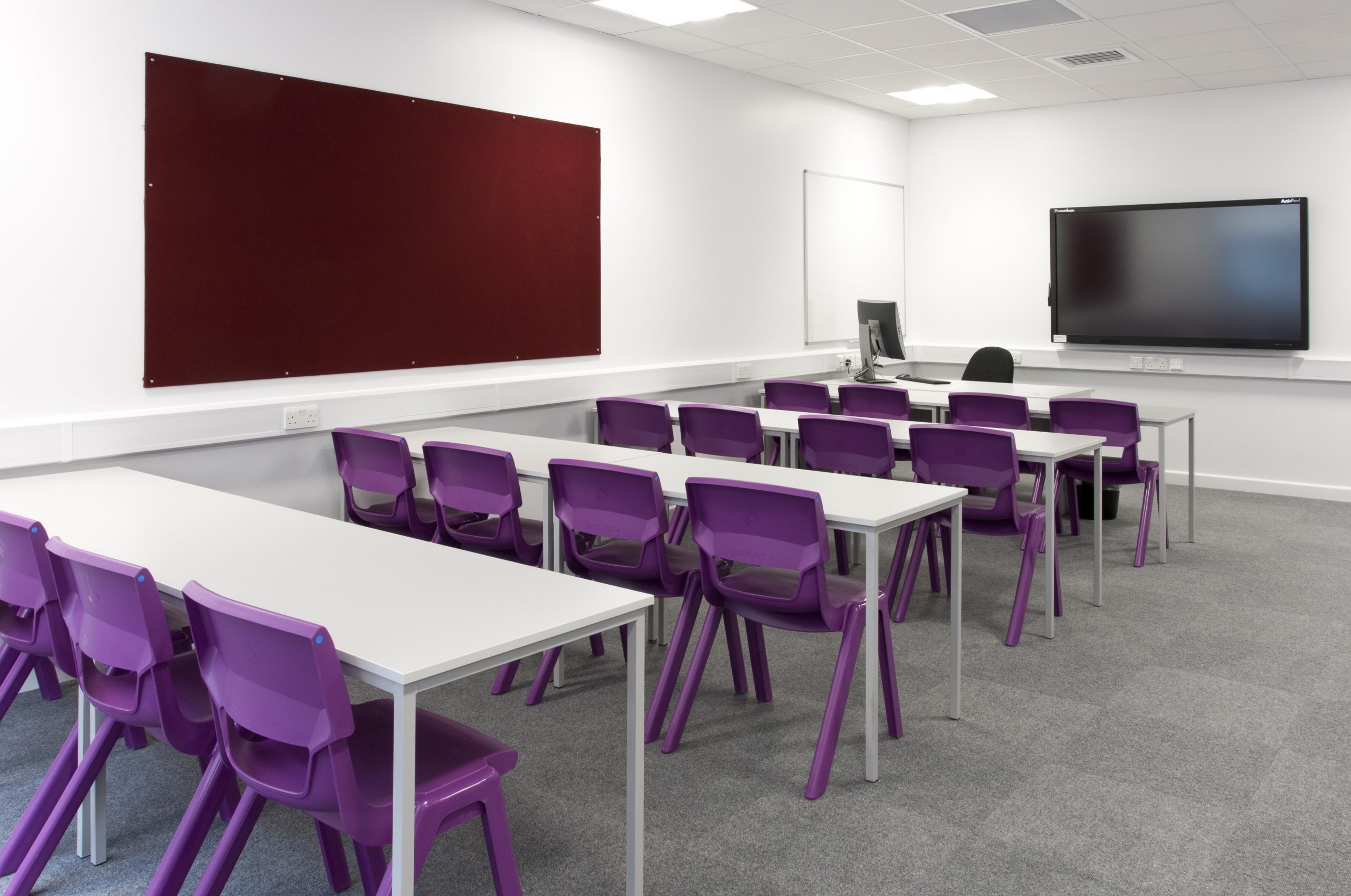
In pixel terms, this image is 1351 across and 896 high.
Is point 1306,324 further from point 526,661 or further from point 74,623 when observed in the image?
point 74,623

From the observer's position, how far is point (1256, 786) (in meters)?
2.85

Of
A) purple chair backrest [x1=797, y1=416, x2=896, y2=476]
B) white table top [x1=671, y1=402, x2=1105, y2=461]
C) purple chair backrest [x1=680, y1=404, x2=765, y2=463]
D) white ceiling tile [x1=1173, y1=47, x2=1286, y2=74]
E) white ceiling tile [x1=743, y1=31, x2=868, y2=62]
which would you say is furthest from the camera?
white ceiling tile [x1=1173, y1=47, x2=1286, y2=74]

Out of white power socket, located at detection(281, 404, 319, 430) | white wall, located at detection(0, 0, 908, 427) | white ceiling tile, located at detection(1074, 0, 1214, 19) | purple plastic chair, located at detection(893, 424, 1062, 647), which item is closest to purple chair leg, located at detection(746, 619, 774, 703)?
purple plastic chair, located at detection(893, 424, 1062, 647)

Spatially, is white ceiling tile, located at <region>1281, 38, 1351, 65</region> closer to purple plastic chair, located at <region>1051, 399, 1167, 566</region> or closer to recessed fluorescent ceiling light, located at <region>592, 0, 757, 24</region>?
purple plastic chair, located at <region>1051, 399, 1167, 566</region>

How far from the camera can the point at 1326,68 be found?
21.2 feet

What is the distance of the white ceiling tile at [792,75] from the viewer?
6.58m

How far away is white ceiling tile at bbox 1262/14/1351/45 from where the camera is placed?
542 cm

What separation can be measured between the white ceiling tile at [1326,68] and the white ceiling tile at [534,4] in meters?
4.60

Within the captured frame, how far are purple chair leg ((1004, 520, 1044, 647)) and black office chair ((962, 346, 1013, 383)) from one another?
2.98 meters

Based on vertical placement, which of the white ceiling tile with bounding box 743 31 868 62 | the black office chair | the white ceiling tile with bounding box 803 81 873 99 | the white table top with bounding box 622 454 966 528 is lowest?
the white table top with bounding box 622 454 966 528

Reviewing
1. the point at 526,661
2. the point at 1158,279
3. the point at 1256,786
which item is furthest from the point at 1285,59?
the point at 526,661

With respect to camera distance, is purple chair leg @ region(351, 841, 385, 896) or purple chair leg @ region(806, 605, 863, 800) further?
purple chair leg @ region(806, 605, 863, 800)

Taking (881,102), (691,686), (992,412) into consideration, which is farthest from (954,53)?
(691,686)

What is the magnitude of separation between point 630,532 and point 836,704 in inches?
31.1
